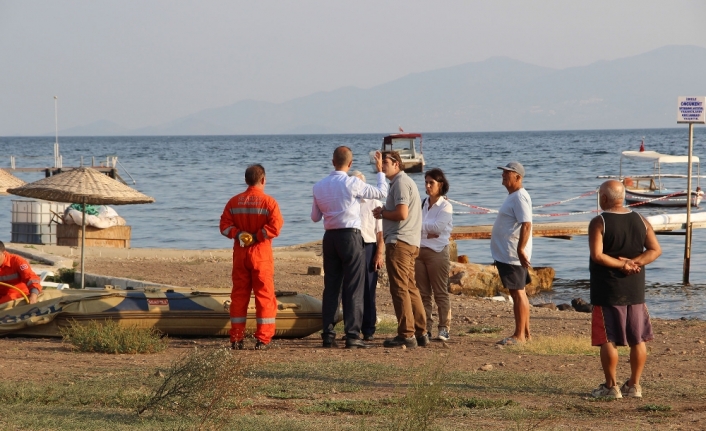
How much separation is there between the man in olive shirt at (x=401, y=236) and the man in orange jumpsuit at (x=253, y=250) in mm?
978

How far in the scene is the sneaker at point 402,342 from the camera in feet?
27.5

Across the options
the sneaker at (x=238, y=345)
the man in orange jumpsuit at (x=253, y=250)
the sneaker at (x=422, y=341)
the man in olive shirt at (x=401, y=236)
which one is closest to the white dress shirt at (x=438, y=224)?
the man in olive shirt at (x=401, y=236)

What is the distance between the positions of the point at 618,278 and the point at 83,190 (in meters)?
6.28

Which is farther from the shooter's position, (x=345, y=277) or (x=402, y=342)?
(x=402, y=342)

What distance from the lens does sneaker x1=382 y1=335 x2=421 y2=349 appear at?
8.38 m

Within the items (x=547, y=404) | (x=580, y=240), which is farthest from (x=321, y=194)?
(x=580, y=240)

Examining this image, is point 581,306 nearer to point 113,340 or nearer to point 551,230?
point 551,230

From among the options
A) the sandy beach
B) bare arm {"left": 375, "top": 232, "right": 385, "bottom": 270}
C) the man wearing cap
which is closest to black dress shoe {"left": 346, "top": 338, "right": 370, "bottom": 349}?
the sandy beach

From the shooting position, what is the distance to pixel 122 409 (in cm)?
560

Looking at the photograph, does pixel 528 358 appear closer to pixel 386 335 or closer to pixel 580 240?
pixel 386 335

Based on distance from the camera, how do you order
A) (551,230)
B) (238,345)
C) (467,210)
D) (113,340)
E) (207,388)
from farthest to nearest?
(467,210)
(551,230)
(238,345)
(113,340)
(207,388)

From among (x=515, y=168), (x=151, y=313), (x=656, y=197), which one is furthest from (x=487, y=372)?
(x=656, y=197)

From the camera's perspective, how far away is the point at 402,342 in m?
8.41

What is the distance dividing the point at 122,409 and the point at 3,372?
5.23ft
